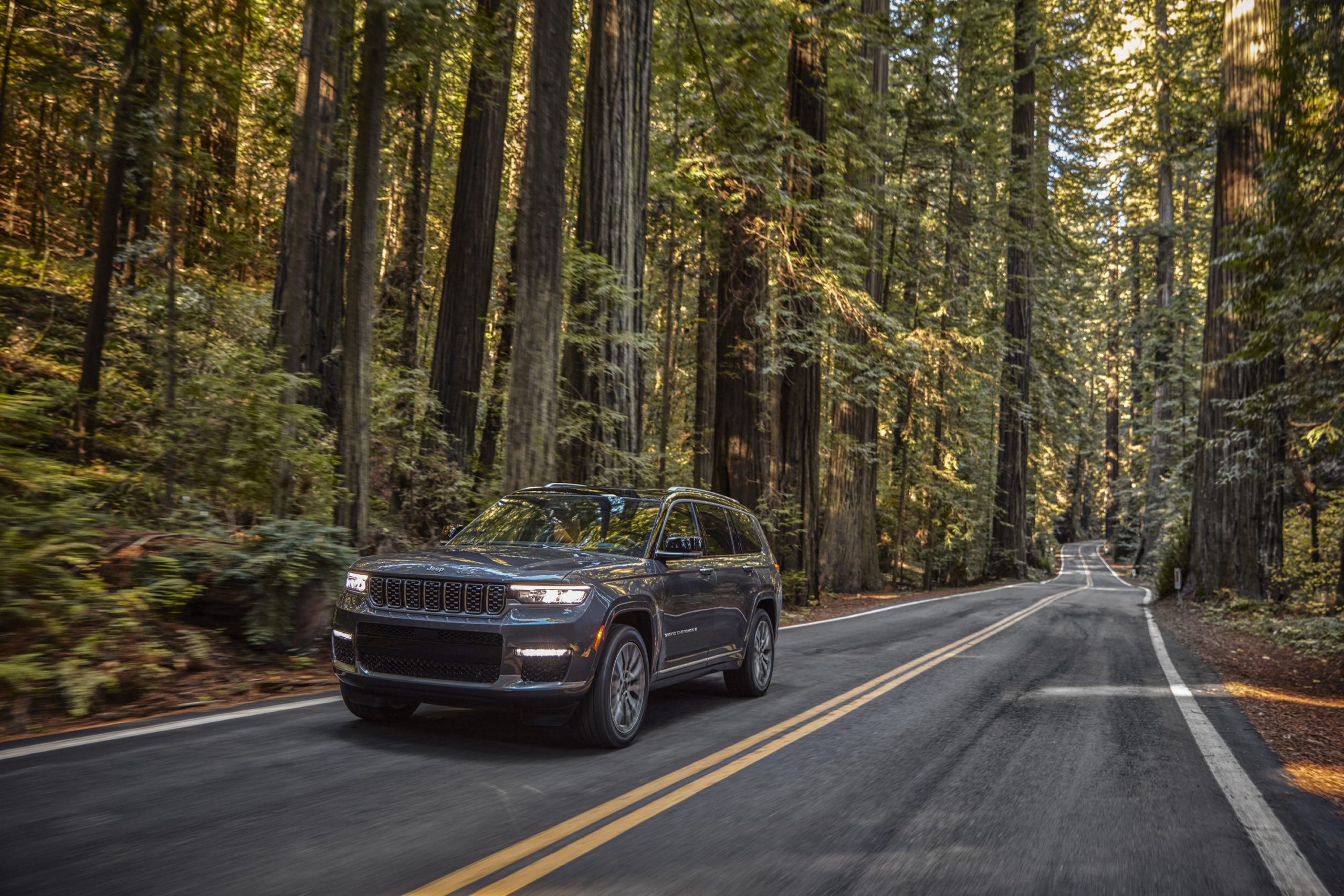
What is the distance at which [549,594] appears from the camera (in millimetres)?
6125

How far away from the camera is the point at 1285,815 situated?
18.8ft

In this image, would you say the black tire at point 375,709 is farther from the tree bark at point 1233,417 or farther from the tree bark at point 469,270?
the tree bark at point 1233,417

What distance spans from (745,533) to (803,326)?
11633mm

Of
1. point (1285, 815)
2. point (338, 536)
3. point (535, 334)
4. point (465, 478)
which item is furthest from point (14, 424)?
point (1285, 815)

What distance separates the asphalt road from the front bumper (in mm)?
401

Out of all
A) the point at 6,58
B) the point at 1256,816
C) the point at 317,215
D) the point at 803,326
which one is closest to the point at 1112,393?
the point at 803,326

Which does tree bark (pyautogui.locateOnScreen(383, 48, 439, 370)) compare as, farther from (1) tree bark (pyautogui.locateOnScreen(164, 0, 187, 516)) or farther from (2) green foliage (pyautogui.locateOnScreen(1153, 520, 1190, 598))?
(2) green foliage (pyautogui.locateOnScreen(1153, 520, 1190, 598))

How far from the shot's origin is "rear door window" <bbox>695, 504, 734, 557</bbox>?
8.55 meters

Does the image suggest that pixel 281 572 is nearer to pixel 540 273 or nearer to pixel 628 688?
pixel 628 688

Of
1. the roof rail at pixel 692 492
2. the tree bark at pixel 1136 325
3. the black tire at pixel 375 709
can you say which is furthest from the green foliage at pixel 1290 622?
the tree bark at pixel 1136 325

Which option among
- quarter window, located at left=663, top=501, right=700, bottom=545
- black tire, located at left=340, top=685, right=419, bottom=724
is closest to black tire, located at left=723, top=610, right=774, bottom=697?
quarter window, located at left=663, top=501, right=700, bottom=545

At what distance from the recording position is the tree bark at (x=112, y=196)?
449 inches

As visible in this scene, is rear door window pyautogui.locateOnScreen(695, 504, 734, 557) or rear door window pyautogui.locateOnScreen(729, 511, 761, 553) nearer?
rear door window pyautogui.locateOnScreen(695, 504, 734, 557)

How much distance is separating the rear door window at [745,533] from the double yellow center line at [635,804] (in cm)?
164
